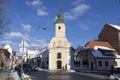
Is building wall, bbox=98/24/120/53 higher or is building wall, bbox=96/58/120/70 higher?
building wall, bbox=98/24/120/53

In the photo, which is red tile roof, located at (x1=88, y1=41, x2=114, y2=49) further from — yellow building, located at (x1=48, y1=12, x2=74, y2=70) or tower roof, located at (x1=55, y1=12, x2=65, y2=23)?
tower roof, located at (x1=55, y1=12, x2=65, y2=23)

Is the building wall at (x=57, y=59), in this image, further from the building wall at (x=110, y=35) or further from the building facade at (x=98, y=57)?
the building wall at (x=110, y=35)

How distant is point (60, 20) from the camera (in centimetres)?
8700

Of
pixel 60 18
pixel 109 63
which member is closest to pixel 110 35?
pixel 109 63

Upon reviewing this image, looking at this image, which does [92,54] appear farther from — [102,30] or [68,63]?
[102,30]

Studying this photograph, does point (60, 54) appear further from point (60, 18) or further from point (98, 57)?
point (98, 57)

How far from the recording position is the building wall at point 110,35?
3124 inches

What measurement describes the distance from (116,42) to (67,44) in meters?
15.9

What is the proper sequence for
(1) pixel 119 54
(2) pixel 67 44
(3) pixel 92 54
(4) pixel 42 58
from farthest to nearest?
(4) pixel 42 58 → (2) pixel 67 44 → (1) pixel 119 54 → (3) pixel 92 54

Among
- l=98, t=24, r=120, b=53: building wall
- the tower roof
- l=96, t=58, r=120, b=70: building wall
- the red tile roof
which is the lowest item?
l=96, t=58, r=120, b=70: building wall

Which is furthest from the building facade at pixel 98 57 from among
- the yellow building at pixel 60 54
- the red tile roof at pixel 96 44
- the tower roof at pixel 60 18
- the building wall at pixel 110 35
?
the tower roof at pixel 60 18

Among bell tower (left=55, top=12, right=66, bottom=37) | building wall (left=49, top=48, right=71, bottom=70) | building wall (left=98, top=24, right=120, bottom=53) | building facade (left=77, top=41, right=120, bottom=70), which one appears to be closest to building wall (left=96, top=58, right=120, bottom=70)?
building facade (left=77, top=41, right=120, bottom=70)

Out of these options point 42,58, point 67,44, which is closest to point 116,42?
point 67,44

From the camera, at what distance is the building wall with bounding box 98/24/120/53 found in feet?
260
